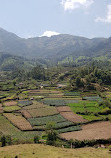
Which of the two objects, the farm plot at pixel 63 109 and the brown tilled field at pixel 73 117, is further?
the farm plot at pixel 63 109

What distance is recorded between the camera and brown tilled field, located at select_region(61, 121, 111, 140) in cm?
5162

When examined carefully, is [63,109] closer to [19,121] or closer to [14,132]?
[19,121]

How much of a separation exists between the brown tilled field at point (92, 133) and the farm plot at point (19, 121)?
14.1m

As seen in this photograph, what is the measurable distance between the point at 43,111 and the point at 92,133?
92.7ft

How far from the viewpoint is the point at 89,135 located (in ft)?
174

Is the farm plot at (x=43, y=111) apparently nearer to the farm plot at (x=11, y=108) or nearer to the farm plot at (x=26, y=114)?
the farm plot at (x=26, y=114)

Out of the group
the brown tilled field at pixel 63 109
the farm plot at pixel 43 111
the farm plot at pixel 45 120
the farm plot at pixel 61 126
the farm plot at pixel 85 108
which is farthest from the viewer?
the brown tilled field at pixel 63 109

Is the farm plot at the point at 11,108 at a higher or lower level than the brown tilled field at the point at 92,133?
higher

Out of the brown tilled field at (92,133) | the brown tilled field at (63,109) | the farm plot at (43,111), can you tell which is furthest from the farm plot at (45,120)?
the brown tilled field at (92,133)

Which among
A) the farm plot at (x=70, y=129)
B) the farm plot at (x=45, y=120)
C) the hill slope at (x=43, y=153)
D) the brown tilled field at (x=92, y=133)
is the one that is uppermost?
the hill slope at (x=43, y=153)

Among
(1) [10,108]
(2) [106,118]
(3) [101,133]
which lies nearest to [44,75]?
(1) [10,108]

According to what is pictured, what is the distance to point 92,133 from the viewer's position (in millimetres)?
54562

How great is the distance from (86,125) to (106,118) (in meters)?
10.2

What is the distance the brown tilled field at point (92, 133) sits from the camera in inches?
2032
